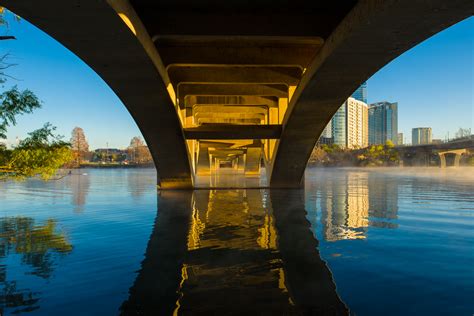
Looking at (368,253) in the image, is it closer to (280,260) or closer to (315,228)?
(280,260)

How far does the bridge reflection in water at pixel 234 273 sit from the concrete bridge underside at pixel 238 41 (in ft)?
18.0

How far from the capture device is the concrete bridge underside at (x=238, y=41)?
7602 millimetres

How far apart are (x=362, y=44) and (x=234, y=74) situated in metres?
8.98

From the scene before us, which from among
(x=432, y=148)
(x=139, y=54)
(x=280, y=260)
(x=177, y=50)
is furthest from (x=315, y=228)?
(x=432, y=148)

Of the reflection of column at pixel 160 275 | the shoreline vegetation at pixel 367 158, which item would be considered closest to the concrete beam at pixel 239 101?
the reflection of column at pixel 160 275

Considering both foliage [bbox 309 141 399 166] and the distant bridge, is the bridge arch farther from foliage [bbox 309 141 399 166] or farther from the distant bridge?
foliage [bbox 309 141 399 166]

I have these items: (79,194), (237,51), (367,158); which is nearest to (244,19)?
(237,51)

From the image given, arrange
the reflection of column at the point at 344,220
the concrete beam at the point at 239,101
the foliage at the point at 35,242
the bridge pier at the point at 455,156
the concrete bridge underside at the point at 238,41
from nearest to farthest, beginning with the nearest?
the foliage at the point at 35,242 < the concrete bridge underside at the point at 238,41 < the reflection of column at the point at 344,220 < the concrete beam at the point at 239,101 < the bridge pier at the point at 455,156

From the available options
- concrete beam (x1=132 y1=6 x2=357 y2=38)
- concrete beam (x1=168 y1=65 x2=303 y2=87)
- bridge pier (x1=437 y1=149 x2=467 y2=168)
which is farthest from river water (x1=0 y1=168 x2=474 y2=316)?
bridge pier (x1=437 y1=149 x2=467 y2=168)

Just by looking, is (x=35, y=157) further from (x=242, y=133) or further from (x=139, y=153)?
(x=139, y=153)

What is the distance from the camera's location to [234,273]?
6.31 metres

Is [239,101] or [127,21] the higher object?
[239,101]

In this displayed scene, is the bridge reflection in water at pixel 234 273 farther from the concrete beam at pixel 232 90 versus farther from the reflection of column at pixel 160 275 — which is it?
the concrete beam at pixel 232 90

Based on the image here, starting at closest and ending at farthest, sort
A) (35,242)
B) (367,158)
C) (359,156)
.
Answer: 1. (35,242)
2. (367,158)
3. (359,156)
